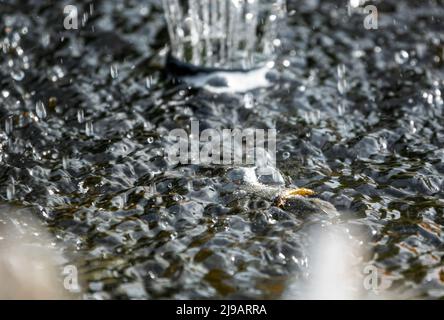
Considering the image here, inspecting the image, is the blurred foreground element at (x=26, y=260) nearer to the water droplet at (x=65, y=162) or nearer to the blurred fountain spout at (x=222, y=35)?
the water droplet at (x=65, y=162)

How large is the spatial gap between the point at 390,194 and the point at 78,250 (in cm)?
200

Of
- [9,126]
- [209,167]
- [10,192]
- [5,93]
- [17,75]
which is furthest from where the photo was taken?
[17,75]

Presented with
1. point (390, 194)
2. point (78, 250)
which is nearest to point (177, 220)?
point (78, 250)

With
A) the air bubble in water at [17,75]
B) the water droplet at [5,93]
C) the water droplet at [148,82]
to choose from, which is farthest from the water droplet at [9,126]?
the water droplet at [148,82]

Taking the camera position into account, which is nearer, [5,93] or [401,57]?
[5,93]

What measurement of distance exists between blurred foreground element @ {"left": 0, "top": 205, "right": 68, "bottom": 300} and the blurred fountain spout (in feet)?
7.68

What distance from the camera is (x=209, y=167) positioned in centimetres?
495

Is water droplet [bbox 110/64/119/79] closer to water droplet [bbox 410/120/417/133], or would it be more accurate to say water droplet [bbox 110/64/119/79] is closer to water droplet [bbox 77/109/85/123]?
water droplet [bbox 77/109/85/123]

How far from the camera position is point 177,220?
4383 millimetres

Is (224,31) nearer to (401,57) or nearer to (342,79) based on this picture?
(342,79)

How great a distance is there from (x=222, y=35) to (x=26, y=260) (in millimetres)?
3595

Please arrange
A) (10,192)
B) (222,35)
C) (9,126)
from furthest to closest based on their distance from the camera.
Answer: (222,35)
(9,126)
(10,192)

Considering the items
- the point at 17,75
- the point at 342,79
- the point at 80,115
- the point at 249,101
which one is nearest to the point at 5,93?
the point at 17,75
